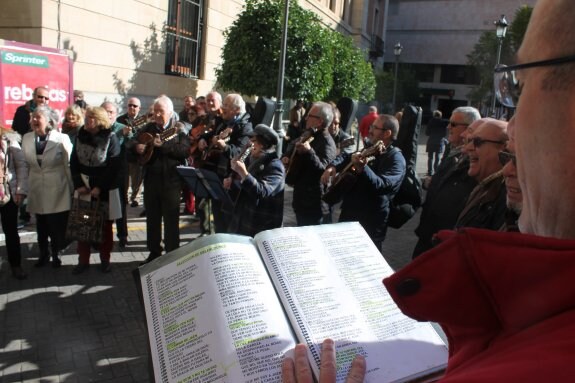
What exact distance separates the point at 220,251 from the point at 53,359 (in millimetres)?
2829

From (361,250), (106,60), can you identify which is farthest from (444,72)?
(361,250)

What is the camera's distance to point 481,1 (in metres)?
49.8

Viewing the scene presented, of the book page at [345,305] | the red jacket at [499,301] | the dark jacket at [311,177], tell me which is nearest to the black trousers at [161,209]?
the dark jacket at [311,177]

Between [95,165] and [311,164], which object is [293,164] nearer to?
[311,164]

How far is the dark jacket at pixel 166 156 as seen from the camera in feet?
17.1

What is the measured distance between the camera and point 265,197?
4309 millimetres

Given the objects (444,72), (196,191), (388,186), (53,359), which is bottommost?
(53,359)

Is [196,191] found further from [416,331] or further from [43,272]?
[416,331]

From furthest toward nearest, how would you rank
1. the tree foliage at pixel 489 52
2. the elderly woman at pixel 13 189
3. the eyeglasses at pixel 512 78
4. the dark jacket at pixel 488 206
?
the tree foliage at pixel 489 52 → the elderly woman at pixel 13 189 → the dark jacket at pixel 488 206 → the eyeglasses at pixel 512 78

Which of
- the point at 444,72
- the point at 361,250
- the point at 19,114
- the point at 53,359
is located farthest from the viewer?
the point at 444,72

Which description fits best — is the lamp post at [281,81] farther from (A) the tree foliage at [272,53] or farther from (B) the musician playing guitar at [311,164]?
(B) the musician playing guitar at [311,164]

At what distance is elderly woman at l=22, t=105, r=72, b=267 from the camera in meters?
4.98

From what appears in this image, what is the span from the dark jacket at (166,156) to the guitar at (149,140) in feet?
0.13

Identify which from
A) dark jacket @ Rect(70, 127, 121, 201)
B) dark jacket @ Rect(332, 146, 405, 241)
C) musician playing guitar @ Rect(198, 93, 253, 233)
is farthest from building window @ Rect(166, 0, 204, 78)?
dark jacket @ Rect(332, 146, 405, 241)
